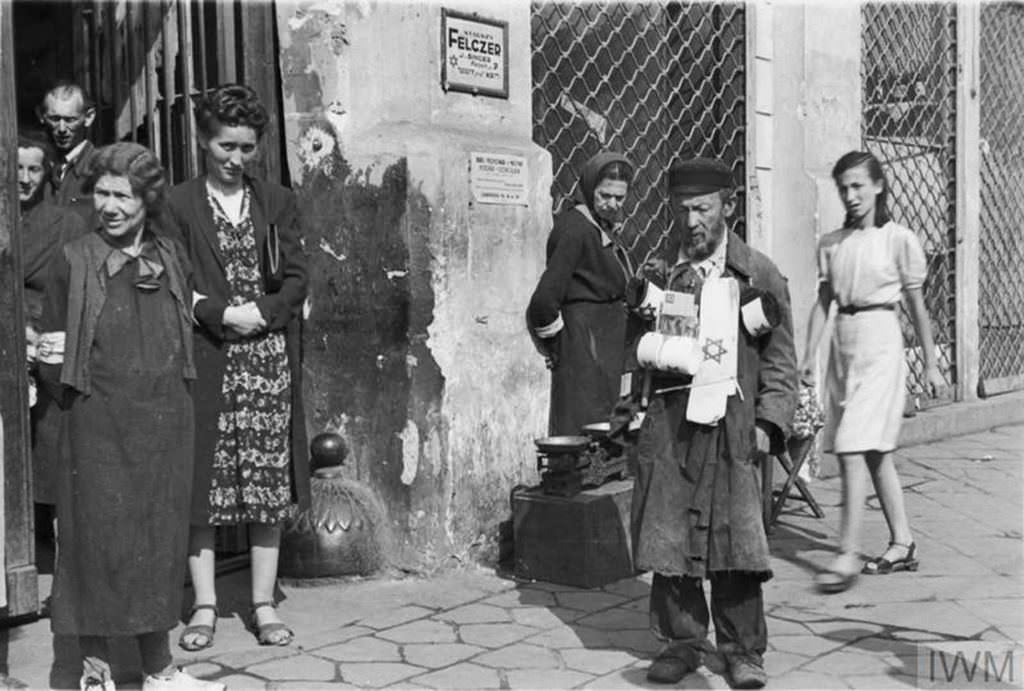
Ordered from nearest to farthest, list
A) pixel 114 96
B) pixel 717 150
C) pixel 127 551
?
pixel 127 551
pixel 114 96
pixel 717 150

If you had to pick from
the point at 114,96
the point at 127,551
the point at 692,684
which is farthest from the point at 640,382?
the point at 114,96

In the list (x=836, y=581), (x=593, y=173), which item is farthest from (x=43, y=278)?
(x=836, y=581)

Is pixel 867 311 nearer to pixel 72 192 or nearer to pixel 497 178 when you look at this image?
pixel 497 178

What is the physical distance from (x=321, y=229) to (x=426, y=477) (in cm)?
122

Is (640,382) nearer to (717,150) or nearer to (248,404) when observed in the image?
(248,404)

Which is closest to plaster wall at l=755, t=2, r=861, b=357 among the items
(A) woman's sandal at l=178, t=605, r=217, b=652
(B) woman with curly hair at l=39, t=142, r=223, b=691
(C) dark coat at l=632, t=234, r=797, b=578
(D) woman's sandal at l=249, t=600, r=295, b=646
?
(C) dark coat at l=632, t=234, r=797, b=578

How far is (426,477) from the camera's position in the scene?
6309 millimetres

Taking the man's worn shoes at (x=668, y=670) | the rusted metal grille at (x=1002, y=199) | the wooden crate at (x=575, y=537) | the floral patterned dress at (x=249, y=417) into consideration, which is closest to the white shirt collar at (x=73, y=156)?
the floral patterned dress at (x=249, y=417)

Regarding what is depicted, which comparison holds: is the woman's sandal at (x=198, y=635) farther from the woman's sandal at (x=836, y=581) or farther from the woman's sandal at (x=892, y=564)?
the woman's sandal at (x=892, y=564)

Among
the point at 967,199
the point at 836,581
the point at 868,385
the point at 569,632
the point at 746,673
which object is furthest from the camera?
the point at 967,199

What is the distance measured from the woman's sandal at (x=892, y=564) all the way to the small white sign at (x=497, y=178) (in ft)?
7.65

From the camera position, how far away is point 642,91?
8.38m

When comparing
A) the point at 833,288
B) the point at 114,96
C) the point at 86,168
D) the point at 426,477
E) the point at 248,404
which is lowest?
the point at 426,477

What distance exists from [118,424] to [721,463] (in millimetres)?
1974
